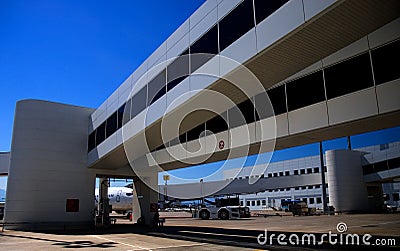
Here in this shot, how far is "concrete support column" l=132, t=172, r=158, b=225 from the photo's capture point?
28250 millimetres

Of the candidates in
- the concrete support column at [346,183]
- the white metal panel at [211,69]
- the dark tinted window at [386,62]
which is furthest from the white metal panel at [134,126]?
the concrete support column at [346,183]

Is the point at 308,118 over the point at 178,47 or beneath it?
beneath

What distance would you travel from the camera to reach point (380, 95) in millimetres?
10703

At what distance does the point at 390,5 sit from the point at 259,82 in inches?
199

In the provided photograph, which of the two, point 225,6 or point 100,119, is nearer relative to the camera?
point 225,6

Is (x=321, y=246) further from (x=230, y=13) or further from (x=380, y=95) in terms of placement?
(x=230, y=13)

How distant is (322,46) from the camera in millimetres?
10289

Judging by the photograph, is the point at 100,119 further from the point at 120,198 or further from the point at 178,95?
the point at 120,198

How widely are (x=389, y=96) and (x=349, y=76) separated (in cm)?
171

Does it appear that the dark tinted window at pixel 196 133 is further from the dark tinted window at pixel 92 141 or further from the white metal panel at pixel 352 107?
the dark tinted window at pixel 92 141

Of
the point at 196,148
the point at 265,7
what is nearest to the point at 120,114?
the point at 196,148

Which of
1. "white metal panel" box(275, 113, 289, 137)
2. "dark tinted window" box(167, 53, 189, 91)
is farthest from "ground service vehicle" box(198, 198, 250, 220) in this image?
"white metal panel" box(275, 113, 289, 137)

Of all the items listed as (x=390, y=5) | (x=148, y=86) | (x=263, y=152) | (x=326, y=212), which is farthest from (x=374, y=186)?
(x=390, y=5)

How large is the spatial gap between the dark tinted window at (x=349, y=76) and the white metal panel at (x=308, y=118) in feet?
2.04
